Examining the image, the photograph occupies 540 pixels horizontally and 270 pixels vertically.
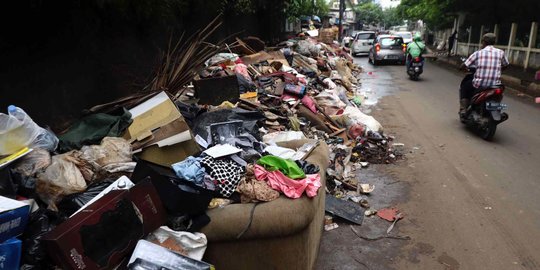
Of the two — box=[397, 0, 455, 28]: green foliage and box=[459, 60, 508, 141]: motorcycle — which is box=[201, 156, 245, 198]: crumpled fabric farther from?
box=[397, 0, 455, 28]: green foliage

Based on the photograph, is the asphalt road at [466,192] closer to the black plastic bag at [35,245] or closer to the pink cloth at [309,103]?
the pink cloth at [309,103]

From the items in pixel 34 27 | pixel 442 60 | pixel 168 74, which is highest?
pixel 34 27

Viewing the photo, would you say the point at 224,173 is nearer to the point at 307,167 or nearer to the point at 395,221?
the point at 307,167

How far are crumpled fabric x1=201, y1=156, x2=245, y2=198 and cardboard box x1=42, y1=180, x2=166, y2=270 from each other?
50cm

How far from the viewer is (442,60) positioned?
23984mm

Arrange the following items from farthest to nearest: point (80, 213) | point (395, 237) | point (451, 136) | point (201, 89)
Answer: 1. point (451, 136)
2. point (201, 89)
3. point (395, 237)
4. point (80, 213)

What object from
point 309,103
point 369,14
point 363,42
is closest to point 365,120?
point 309,103

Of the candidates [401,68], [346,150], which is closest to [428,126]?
[346,150]

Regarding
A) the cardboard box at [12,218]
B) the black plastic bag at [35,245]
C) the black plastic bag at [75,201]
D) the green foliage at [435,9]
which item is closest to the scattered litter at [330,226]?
the black plastic bag at [75,201]

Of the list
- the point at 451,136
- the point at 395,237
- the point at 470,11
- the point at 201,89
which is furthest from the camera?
the point at 470,11

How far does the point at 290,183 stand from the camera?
310cm

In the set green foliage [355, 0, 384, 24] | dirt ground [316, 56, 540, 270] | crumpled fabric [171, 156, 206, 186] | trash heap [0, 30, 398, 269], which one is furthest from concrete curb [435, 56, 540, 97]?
green foliage [355, 0, 384, 24]

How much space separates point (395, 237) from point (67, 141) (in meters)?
3.32

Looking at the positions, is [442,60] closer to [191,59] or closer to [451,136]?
[451,136]
